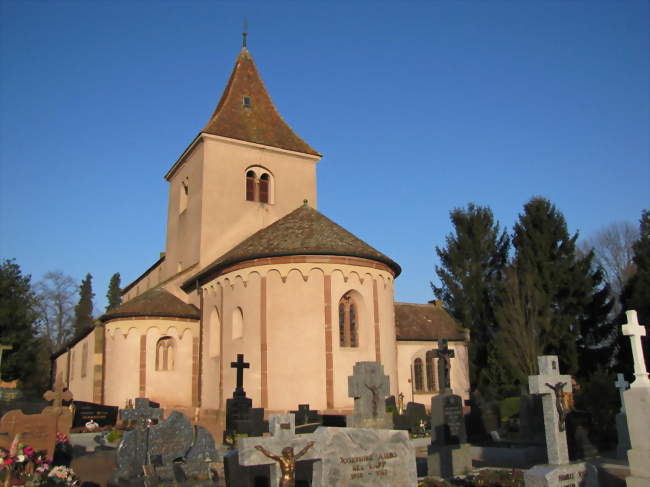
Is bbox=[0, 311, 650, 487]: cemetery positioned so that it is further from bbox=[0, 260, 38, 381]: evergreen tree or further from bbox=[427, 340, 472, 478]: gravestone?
bbox=[0, 260, 38, 381]: evergreen tree

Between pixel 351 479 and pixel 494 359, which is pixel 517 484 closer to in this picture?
pixel 351 479

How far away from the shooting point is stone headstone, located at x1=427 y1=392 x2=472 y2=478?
1122 centimetres

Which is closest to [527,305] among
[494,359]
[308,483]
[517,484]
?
[494,359]

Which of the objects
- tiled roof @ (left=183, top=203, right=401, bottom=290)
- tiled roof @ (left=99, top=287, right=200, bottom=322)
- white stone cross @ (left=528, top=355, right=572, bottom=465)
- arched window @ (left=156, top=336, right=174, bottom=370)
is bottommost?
white stone cross @ (left=528, top=355, right=572, bottom=465)

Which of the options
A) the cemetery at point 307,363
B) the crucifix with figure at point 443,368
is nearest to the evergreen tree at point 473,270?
the cemetery at point 307,363

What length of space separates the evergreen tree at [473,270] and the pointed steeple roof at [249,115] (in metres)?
12.5

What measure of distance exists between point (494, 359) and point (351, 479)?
23146 millimetres

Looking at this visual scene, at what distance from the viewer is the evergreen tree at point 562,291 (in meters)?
26.6

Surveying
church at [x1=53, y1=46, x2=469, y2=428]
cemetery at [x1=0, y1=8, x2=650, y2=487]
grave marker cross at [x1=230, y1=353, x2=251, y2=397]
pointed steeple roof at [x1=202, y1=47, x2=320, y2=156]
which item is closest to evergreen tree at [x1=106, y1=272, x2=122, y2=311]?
cemetery at [x1=0, y1=8, x2=650, y2=487]

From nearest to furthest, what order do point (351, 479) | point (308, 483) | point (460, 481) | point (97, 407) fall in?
point (351, 479), point (308, 483), point (460, 481), point (97, 407)

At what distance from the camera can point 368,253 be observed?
2044cm

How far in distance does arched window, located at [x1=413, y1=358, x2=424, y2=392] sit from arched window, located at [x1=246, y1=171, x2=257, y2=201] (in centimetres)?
1112

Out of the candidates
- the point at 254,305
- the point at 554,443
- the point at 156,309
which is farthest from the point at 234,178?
the point at 554,443

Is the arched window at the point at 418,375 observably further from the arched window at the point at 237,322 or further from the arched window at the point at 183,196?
the arched window at the point at 183,196
